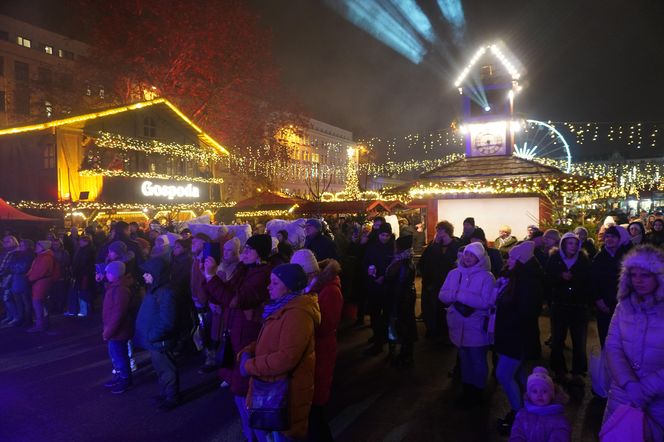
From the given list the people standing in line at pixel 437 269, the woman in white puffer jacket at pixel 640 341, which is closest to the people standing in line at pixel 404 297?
the people standing in line at pixel 437 269

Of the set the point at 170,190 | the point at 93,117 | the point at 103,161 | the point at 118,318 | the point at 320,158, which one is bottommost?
the point at 118,318

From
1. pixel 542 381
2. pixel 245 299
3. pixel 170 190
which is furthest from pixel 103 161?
pixel 542 381

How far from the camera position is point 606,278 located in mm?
5457

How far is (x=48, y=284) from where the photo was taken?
8.61 meters

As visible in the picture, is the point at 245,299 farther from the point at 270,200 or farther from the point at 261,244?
the point at 270,200

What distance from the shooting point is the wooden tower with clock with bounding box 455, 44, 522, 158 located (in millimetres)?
17703

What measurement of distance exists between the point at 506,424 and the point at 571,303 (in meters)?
2.01

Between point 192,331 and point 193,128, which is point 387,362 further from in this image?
point 193,128

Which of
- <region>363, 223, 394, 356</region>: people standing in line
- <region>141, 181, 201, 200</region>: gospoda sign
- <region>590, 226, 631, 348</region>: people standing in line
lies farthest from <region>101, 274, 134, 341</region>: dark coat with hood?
<region>141, 181, 201, 200</region>: gospoda sign

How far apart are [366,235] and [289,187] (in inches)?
2201

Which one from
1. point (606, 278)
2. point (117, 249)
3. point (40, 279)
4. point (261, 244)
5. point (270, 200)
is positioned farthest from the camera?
point (270, 200)

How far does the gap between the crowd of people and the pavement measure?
0.79 feet

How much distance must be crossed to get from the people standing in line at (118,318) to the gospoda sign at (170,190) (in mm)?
16245

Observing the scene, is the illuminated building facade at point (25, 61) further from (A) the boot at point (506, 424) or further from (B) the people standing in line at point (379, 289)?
(A) the boot at point (506, 424)
